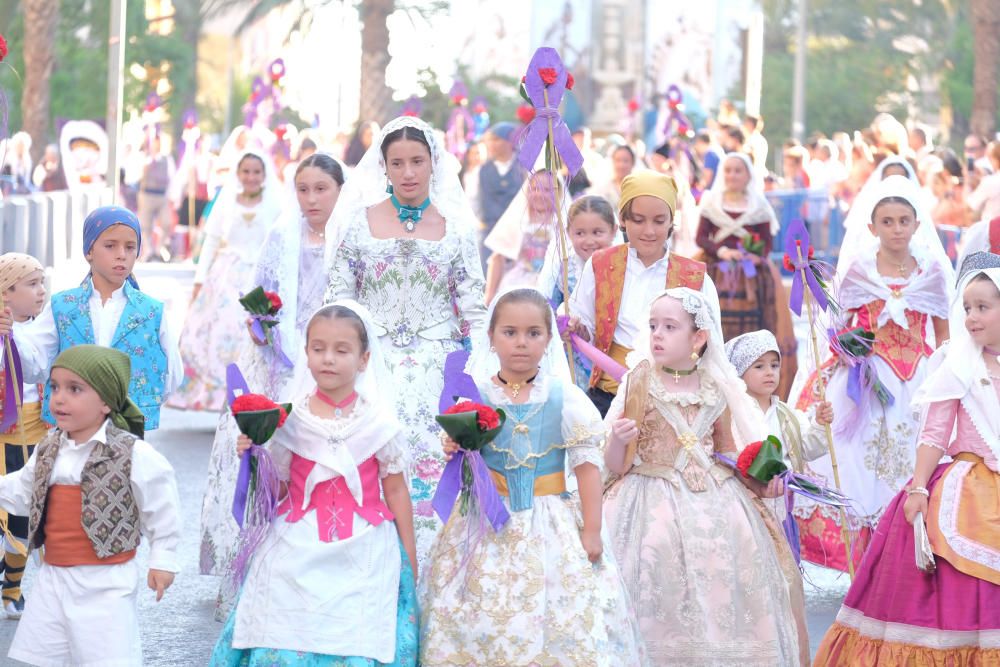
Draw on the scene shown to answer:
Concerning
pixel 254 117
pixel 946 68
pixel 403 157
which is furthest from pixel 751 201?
pixel 946 68

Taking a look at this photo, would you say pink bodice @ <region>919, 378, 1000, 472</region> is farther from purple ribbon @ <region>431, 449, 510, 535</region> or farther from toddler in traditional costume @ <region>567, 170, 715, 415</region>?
toddler in traditional costume @ <region>567, 170, 715, 415</region>

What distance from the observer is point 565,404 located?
6.17 m

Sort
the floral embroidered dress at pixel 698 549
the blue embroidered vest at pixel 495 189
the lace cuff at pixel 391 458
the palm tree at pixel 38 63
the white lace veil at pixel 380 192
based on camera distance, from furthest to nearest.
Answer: the palm tree at pixel 38 63 → the blue embroidered vest at pixel 495 189 → the white lace veil at pixel 380 192 → the floral embroidered dress at pixel 698 549 → the lace cuff at pixel 391 458

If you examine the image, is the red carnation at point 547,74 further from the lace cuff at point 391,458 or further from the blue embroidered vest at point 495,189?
the blue embroidered vest at point 495,189

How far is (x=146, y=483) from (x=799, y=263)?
296 centimetres

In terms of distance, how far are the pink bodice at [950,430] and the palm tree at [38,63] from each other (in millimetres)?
22142

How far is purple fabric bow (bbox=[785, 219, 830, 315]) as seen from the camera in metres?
7.20

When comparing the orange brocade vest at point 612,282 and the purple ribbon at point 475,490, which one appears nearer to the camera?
the purple ribbon at point 475,490

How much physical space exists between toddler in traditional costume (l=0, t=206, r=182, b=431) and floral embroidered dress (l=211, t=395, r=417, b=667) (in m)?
1.65

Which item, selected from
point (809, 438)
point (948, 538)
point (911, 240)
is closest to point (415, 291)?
point (809, 438)

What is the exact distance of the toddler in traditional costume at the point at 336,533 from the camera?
568 cm

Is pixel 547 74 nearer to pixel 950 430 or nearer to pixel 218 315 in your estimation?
pixel 950 430

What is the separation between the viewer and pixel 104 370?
570 centimetres

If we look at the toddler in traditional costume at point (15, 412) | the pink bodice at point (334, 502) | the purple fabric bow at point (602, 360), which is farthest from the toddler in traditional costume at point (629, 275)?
the toddler in traditional costume at point (15, 412)
